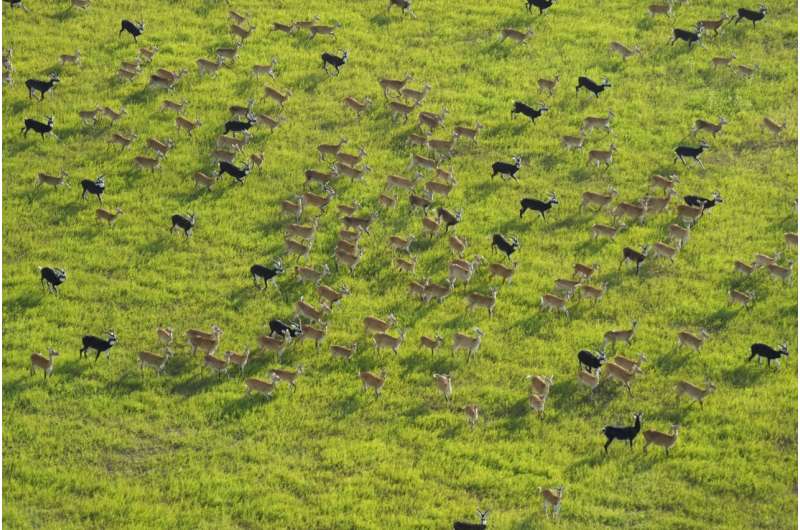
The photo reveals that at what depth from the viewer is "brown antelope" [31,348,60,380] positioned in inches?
1233

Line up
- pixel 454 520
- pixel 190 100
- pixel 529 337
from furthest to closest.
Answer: pixel 190 100 → pixel 529 337 → pixel 454 520

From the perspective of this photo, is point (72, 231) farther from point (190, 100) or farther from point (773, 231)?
point (773, 231)

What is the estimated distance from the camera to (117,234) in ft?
120

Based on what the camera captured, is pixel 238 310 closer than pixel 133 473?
No

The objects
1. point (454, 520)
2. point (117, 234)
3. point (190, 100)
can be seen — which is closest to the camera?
point (454, 520)

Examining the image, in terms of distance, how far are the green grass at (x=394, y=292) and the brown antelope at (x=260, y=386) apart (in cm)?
37

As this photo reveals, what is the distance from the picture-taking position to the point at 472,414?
30000mm

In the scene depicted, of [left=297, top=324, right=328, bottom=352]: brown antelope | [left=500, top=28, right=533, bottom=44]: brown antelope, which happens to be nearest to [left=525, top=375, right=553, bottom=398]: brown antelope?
[left=297, top=324, right=328, bottom=352]: brown antelope

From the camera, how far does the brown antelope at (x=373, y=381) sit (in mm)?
30828

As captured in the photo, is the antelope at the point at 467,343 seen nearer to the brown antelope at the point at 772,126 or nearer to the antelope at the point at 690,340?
the antelope at the point at 690,340

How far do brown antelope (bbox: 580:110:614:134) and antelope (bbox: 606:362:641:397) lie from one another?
11434 mm

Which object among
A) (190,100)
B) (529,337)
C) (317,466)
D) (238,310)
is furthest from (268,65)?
(317,466)

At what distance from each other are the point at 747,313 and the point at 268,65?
17.4m

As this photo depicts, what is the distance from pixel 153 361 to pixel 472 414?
7.28 meters
